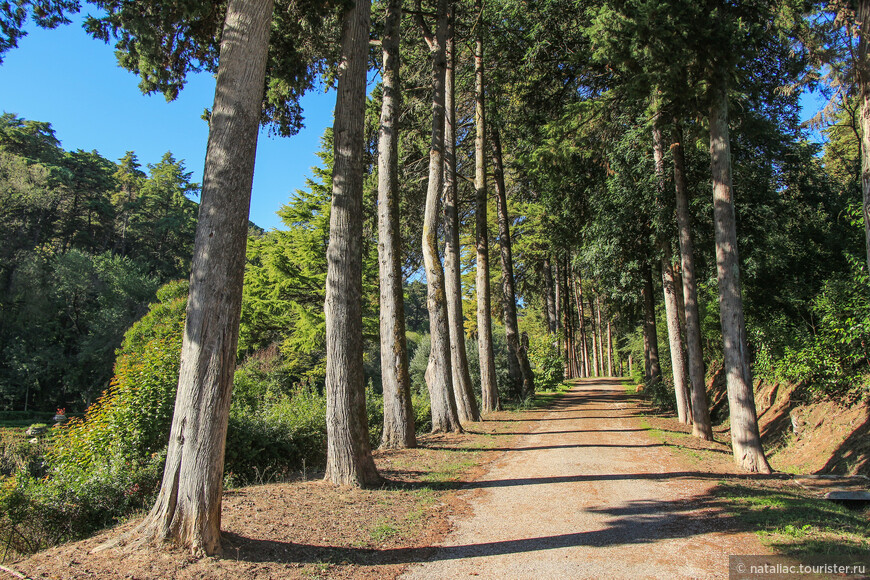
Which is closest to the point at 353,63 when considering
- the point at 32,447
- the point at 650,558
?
the point at 650,558

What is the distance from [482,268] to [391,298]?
652cm

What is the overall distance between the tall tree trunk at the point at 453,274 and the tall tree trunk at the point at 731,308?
6.16 metres

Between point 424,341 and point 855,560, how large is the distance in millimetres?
23727

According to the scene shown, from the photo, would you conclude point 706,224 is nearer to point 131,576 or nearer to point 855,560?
point 855,560

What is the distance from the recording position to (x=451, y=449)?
9.84m

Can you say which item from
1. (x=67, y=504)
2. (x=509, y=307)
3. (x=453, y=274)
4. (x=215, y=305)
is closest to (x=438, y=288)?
(x=453, y=274)

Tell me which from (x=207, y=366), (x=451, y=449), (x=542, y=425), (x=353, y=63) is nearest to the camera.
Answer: (x=207, y=366)

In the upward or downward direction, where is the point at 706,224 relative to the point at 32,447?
upward

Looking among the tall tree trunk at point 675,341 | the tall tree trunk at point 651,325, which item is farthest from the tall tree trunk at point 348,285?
the tall tree trunk at point 651,325

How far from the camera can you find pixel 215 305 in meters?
4.52

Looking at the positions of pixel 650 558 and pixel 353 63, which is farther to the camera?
pixel 353 63

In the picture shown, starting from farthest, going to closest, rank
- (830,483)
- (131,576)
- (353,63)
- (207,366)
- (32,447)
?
(32,447) → (830,483) → (353,63) → (207,366) → (131,576)

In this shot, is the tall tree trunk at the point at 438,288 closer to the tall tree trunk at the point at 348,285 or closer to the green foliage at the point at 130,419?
the tall tree trunk at the point at 348,285

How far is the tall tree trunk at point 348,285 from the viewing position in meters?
6.82
